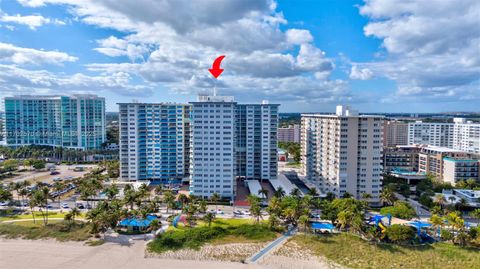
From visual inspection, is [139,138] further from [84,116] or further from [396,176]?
[396,176]

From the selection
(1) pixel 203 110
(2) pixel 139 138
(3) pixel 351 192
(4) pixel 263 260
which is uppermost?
(1) pixel 203 110

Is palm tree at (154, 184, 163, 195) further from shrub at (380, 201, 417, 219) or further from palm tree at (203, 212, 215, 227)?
shrub at (380, 201, 417, 219)

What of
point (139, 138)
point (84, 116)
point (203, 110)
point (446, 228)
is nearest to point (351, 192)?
point (446, 228)

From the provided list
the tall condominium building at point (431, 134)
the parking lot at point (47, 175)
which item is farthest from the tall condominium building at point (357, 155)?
the tall condominium building at point (431, 134)

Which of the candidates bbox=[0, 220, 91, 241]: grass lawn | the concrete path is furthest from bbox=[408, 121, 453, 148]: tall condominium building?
bbox=[0, 220, 91, 241]: grass lawn

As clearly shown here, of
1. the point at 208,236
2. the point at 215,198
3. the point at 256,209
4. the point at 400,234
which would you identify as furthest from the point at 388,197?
the point at 208,236

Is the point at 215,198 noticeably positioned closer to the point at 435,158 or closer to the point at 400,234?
the point at 400,234
